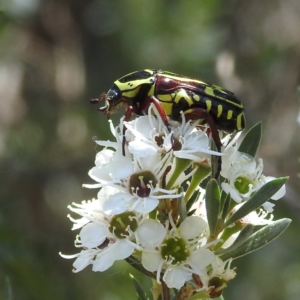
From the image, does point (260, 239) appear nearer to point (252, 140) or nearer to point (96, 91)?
point (252, 140)

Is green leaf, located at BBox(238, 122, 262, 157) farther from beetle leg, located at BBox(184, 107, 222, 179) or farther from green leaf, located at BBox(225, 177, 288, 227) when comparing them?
green leaf, located at BBox(225, 177, 288, 227)

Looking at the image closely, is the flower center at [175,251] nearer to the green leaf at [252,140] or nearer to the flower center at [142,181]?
the flower center at [142,181]

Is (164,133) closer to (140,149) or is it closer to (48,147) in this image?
(140,149)

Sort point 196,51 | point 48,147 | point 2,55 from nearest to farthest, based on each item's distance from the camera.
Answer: point 2,55 → point 48,147 → point 196,51

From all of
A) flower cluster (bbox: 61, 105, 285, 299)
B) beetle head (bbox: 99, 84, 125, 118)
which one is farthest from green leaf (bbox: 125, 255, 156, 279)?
beetle head (bbox: 99, 84, 125, 118)

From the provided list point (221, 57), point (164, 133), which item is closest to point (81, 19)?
point (221, 57)

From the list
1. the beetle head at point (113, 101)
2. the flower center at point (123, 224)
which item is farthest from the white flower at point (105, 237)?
the beetle head at point (113, 101)
